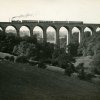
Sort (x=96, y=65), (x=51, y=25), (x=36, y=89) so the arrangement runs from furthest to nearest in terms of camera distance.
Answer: (x=51, y=25) < (x=96, y=65) < (x=36, y=89)

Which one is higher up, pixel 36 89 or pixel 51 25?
pixel 51 25

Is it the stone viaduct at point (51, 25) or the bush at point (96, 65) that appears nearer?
the bush at point (96, 65)

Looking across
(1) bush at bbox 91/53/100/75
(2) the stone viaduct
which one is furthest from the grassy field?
(2) the stone viaduct

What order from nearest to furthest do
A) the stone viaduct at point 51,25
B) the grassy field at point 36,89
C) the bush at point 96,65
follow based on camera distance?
the grassy field at point 36,89 < the bush at point 96,65 < the stone viaduct at point 51,25

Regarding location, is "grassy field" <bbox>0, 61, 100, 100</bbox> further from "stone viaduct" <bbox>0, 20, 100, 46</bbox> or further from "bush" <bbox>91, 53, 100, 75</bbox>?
"stone viaduct" <bbox>0, 20, 100, 46</bbox>

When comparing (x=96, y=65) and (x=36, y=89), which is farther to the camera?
(x=96, y=65)

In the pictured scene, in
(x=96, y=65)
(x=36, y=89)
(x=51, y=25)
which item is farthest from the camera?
(x=51, y=25)

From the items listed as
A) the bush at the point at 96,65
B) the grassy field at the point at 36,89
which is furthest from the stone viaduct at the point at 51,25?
the grassy field at the point at 36,89

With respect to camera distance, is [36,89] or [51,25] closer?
[36,89]

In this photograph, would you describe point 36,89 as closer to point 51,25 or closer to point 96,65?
point 96,65

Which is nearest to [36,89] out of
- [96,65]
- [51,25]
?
[96,65]

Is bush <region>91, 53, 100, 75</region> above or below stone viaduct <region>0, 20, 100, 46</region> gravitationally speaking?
below

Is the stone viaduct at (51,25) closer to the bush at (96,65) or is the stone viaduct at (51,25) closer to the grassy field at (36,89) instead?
the bush at (96,65)

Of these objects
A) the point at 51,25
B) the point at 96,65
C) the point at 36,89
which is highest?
the point at 51,25
